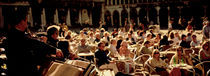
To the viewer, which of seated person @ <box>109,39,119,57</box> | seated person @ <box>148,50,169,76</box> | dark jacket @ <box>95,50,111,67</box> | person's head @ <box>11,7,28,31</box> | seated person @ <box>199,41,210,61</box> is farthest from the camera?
seated person @ <box>109,39,119,57</box>

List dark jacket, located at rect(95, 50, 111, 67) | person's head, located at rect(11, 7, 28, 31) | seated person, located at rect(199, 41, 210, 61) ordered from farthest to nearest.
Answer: seated person, located at rect(199, 41, 210, 61) → dark jacket, located at rect(95, 50, 111, 67) → person's head, located at rect(11, 7, 28, 31)

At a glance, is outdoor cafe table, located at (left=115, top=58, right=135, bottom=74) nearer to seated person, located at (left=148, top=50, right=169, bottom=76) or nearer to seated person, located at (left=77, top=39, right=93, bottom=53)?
seated person, located at (left=148, top=50, right=169, bottom=76)

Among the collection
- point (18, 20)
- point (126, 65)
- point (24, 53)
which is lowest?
point (126, 65)

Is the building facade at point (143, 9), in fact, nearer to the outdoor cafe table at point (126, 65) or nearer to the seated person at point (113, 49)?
the seated person at point (113, 49)

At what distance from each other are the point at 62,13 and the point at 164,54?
40.9m

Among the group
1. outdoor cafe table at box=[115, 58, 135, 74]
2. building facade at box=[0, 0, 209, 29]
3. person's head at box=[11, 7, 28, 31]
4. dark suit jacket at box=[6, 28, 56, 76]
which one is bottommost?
building facade at box=[0, 0, 209, 29]

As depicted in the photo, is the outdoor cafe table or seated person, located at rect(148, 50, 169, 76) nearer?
seated person, located at rect(148, 50, 169, 76)

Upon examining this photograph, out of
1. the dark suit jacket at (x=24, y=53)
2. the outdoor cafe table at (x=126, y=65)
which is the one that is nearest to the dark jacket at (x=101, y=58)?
the outdoor cafe table at (x=126, y=65)

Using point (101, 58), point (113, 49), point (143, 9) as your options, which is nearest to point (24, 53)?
point (101, 58)

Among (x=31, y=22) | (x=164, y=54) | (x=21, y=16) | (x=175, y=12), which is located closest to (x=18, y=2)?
(x=31, y=22)

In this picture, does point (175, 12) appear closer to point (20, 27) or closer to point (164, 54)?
point (164, 54)

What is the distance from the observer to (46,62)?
9.11 feet

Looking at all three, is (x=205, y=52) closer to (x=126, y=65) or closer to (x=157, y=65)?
(x=157, y=65)

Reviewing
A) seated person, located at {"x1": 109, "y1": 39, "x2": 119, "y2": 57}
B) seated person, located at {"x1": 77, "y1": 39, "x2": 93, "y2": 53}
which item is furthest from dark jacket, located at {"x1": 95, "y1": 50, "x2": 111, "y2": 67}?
A: seated person, located at {"x1": 77, "y1": 39, "x2": 93, "y2": 53}
